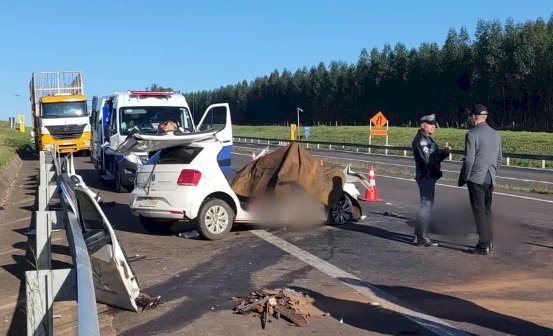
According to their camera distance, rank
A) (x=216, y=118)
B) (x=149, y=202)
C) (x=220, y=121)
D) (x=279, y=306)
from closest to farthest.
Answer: (x=279, y=306) < (x=149, y=202) < (x=216, y=118) < (x=220, y=121)

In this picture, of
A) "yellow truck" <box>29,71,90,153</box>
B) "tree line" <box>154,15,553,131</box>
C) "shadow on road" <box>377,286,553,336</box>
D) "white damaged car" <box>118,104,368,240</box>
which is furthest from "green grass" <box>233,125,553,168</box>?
"shadow on road" <box>377,286,553,336</box>

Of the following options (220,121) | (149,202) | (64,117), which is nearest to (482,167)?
(149,202)

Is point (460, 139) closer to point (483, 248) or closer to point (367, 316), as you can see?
point (483, 248)

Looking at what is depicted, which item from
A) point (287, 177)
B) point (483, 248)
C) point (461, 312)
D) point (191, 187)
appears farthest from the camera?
point (287, 177)

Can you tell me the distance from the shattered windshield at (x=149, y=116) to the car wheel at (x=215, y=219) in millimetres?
9188

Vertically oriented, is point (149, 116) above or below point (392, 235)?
above

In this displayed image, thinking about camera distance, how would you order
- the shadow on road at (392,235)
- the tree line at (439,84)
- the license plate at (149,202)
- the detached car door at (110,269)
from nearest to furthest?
1. the detached car door at (110,269)
2. the shadow on road at (392,235)
3. the license plate at (149,202)
4. the tree line at (439,84)

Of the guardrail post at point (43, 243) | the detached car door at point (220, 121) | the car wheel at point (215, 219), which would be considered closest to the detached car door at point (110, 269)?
the guardrail post at point (43, 243)

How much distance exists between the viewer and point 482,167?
9.38m

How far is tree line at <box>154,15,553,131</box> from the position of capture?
74438 millimetres

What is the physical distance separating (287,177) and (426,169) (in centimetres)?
233

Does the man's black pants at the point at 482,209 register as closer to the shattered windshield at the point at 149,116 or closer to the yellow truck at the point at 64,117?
the shattered windshield at the point at 149,116

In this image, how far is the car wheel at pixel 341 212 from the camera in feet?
40.3

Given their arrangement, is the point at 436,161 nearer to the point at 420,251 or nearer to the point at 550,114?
the point at 420,251
